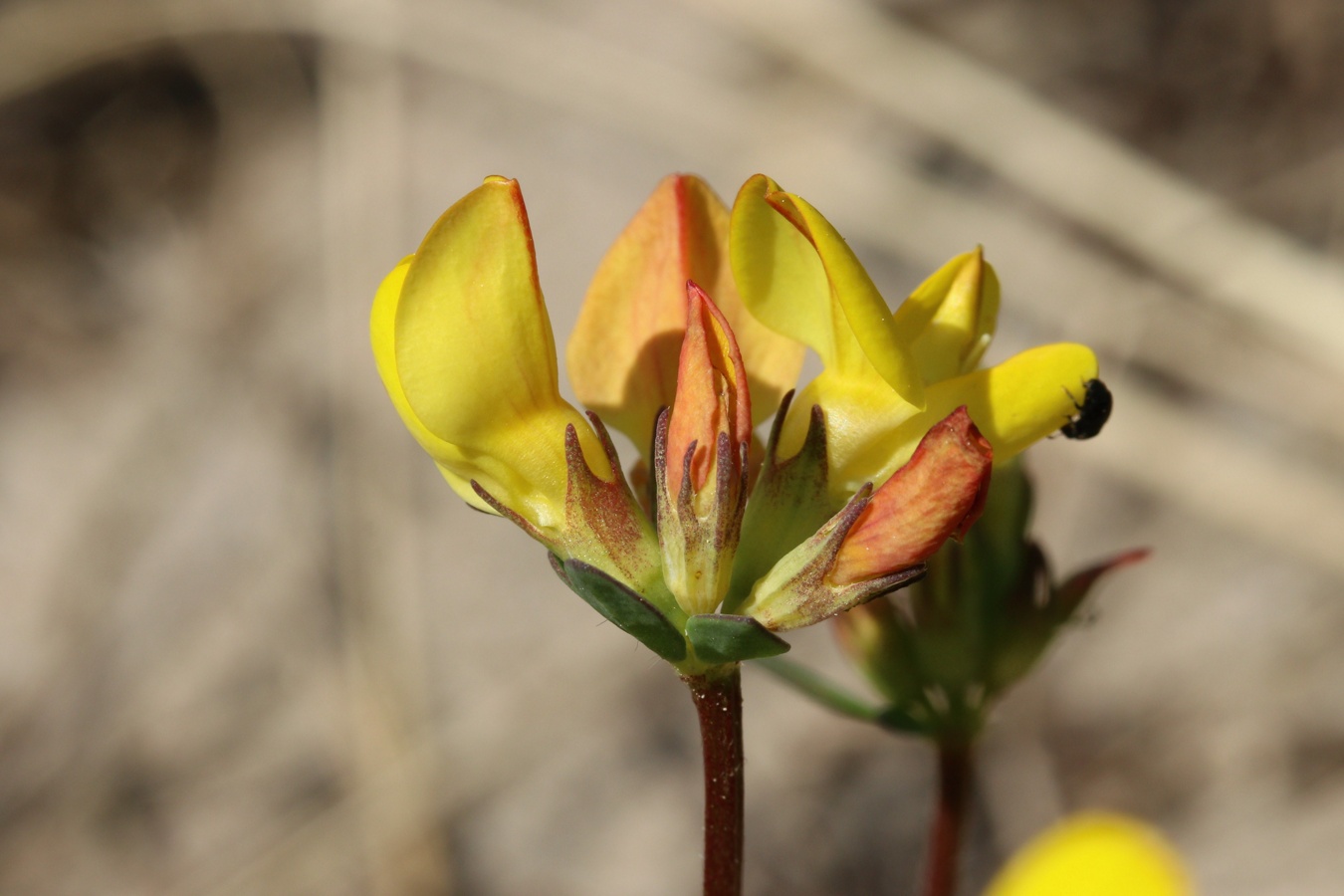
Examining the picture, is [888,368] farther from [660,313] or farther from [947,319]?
[660,313]

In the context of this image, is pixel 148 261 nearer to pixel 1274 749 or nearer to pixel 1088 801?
pixel 1088 801

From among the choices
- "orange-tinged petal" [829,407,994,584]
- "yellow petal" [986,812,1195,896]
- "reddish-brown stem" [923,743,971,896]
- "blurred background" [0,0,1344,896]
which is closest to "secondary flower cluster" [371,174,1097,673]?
"orange-tinged petal" [829,407,994,584]

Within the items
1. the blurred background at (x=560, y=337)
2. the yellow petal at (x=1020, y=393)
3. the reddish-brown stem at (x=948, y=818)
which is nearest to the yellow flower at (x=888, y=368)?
the yellow petal at (x=1020, y=393)

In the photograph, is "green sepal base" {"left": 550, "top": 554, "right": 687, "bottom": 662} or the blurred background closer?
"green sepal base" {"left": 550, "top": 554, "right": 687, "bottom": 662}

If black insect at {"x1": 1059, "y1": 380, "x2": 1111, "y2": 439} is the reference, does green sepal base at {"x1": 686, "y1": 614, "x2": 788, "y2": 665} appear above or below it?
below

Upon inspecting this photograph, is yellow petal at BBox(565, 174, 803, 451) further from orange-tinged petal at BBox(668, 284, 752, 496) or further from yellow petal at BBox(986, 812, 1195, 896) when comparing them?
yellow petal at BBox(986, 812, 1195, 896)

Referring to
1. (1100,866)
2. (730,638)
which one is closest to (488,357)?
(730,638)

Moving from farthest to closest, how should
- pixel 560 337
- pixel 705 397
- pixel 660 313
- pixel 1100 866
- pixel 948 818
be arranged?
pixel 560 337, pixel 948 818, pixel 660 313, pixel 705 397, pixel 1100 866
